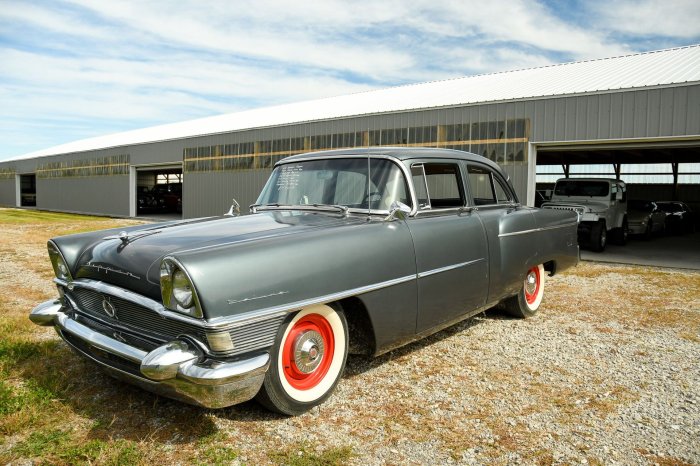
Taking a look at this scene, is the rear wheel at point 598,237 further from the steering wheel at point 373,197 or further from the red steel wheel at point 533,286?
the steering wheel at point 373,197

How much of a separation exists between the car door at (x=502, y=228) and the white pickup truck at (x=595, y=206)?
269 inches

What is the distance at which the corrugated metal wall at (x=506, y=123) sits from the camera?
33.4 ft

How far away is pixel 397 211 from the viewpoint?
355 cm

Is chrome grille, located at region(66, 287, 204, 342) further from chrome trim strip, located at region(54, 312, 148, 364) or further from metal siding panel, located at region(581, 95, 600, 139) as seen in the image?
metal siding panel, located at region(581, 95, 600, 139)

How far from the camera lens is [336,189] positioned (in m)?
3.88

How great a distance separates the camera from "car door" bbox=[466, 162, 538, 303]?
4.41 meters

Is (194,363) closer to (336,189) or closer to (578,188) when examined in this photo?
(336,189)

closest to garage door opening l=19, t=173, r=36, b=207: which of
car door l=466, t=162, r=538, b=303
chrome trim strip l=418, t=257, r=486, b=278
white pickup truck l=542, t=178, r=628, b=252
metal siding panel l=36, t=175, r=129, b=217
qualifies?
metal siding panel l=36, t=175, r=129, b=217

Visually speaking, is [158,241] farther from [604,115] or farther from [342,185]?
[604,115]

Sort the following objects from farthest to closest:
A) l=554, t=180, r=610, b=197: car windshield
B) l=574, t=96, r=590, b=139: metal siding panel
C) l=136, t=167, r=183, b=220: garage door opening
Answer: l=136, t=167, r=183, b=220: garage door opening
l=554, t=180, r=610, b=197: car windshield
l=574, t=96, r=590, b=139: metal siding panel

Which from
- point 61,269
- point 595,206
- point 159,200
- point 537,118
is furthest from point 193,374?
point 159,200

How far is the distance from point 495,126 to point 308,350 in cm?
1058

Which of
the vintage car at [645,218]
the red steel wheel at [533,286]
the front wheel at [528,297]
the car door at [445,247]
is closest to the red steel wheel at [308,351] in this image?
the car door at [445,247]

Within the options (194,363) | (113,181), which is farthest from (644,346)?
(113,181)
